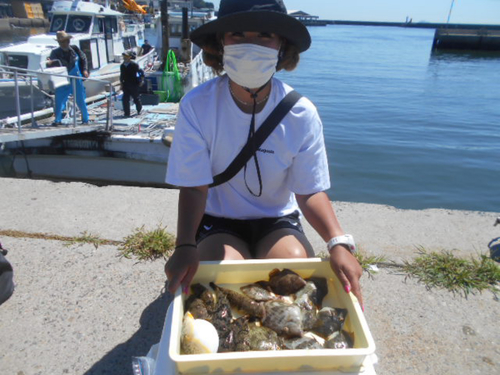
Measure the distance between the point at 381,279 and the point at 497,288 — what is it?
0.78m

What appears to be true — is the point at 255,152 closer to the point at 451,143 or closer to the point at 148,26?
the point at 451,143

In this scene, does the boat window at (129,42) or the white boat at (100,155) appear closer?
the white boat at (100,155)

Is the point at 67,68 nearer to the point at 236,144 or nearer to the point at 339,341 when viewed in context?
the point at 236,144

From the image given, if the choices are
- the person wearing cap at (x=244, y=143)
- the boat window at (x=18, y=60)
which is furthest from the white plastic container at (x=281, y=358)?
the boat window at (x=18, y=60)

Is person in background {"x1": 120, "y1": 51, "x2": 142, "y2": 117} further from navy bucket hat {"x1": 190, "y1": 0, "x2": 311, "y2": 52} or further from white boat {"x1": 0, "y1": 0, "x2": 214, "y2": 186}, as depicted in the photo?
navy bucket hat {"x1": 190, "y1": 0, "x2": 311, "y2": 52}

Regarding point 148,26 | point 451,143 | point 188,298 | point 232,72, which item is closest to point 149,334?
point 188,298

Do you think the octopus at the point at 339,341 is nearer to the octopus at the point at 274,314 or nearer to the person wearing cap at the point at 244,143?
the octopus at the point at 274,314

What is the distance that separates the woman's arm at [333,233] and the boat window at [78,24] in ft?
49.9

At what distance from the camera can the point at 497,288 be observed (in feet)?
8.78

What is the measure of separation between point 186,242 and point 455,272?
2.05 m

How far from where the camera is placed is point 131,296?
2508mm

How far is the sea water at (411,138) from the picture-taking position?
10562mm

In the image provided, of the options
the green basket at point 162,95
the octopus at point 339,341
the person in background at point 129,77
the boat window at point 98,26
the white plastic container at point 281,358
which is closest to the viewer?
the white plastic container at point 281,358

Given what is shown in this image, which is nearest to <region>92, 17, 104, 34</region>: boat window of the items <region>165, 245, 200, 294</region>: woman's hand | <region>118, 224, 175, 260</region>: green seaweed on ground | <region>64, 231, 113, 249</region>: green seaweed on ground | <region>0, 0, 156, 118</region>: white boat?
<region>0, 0, 156, 118</region>: white boat
